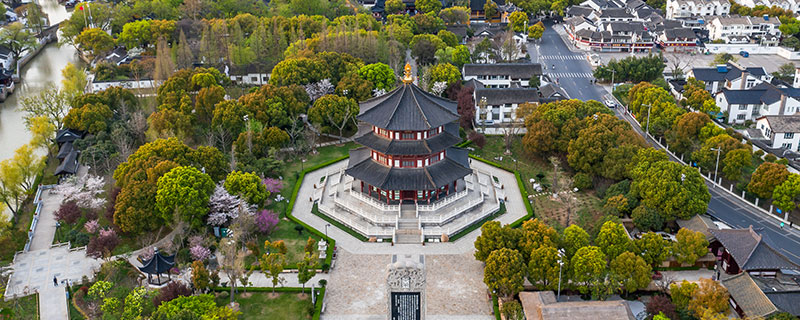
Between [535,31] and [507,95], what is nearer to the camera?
[507,95]

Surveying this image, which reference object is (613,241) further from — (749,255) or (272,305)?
(272,305)

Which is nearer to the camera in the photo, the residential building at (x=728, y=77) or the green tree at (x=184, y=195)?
the green tree at (x=184, y=195)

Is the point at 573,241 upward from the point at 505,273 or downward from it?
upward

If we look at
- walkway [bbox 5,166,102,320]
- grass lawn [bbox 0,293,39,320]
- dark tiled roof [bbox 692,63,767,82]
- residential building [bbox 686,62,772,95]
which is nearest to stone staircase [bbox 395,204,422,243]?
walkway [bbox 5,166,102,320]

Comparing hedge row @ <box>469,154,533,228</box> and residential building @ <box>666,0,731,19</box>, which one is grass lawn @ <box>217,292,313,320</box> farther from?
residential building @ <box>666,0,731,19</box>

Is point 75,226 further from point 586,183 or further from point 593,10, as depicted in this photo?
point 593,10

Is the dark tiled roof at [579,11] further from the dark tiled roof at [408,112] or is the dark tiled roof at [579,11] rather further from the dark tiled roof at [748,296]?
the dark tiled roof at [748,296]

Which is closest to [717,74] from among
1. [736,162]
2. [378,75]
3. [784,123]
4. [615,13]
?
[784,123]

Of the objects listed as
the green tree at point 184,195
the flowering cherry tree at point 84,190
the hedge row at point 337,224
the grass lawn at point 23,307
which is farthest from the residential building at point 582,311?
the flowering cherry tree at point 84,190
